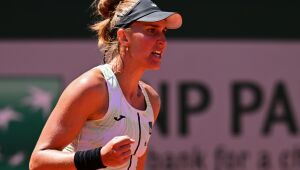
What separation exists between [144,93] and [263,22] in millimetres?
2899

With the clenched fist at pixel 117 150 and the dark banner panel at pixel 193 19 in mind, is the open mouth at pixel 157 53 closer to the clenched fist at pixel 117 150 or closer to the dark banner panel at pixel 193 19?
the clenched fist at pixel 117 150

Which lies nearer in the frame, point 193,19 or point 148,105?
point 148,105

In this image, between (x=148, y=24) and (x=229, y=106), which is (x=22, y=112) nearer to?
(x=229, y=106)

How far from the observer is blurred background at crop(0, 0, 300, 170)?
238 inches

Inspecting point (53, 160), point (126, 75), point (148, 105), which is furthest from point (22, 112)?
point (53, 160)

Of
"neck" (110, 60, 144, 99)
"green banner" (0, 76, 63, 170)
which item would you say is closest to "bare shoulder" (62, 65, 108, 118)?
"neck" (110, 60, 144, 99)

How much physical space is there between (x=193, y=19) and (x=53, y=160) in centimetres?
331

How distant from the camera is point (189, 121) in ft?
20.4

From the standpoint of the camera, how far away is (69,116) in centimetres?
313

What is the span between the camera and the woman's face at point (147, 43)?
329 cm

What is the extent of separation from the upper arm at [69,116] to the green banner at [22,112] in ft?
9.51

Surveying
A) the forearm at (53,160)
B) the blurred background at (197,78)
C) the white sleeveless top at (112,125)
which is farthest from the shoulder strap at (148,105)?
the blurred background at (197,78)

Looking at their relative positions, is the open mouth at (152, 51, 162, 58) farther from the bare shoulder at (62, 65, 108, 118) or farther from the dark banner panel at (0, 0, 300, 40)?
the dark banner panel at (0, 0, 300, 40)

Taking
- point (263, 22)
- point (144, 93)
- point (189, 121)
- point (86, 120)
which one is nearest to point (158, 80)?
→ point (189, 121)
